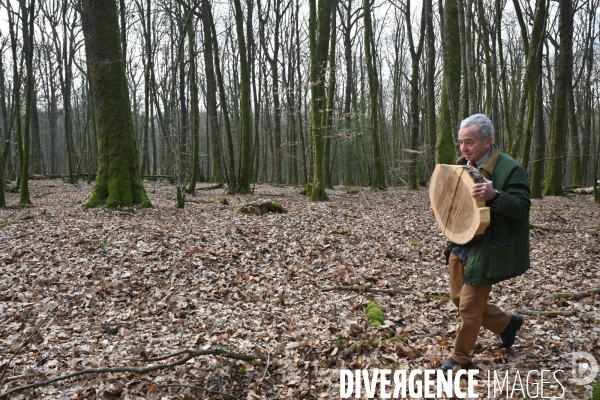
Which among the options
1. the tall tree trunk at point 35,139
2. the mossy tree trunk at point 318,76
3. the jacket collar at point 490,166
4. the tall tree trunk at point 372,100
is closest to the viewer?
the jacket collar at point 490,166

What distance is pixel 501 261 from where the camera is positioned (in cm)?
292

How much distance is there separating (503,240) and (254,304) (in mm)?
3474

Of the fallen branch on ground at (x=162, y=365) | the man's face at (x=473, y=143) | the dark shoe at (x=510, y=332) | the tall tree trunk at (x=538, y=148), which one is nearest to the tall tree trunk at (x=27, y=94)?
the fallen branch on ground at (x=162, y=365)

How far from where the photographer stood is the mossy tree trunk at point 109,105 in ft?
33.3

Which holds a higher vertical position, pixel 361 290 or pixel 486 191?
pixel 486 191

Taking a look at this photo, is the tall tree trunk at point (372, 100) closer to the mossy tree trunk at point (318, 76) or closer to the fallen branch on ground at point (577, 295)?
the mossy tree trunk at point (318, 76)

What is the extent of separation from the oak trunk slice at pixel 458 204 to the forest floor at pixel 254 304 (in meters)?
1.30

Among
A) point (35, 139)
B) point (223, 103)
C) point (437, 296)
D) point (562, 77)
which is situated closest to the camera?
point (437, 296)

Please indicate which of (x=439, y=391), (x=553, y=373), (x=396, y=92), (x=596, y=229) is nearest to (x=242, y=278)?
(x=439, y=391)

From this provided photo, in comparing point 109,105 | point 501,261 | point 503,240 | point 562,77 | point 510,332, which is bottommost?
point 510,332

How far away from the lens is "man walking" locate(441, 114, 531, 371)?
2.85 meters

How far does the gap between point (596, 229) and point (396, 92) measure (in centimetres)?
2072

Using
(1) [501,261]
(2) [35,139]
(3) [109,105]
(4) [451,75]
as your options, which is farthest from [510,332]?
(2) [35,139]

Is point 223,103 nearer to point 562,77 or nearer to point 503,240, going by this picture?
point 562,77
